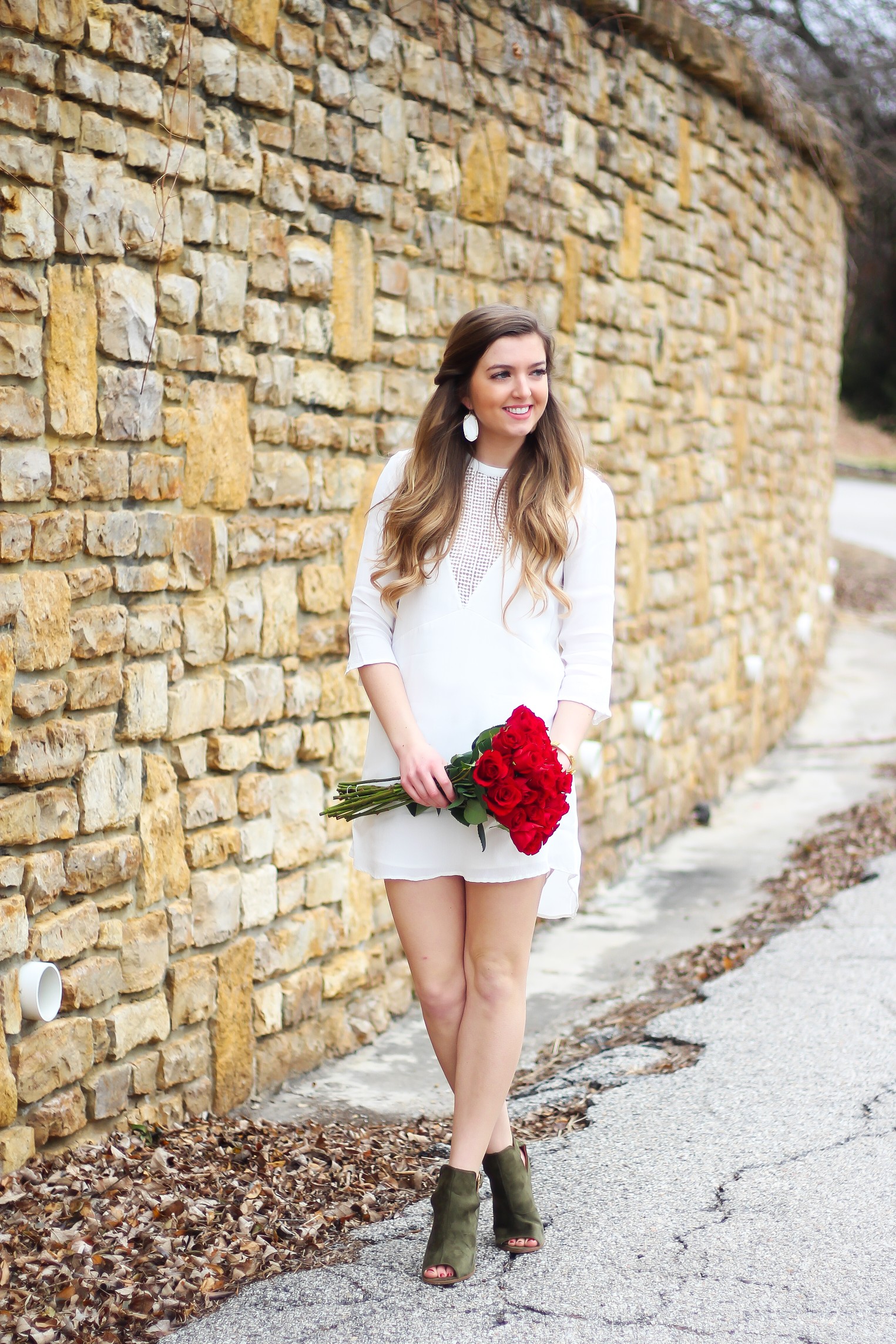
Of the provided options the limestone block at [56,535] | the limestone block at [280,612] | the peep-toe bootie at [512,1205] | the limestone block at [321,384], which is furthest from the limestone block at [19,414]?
the peep-toe bootie at [512,1205]

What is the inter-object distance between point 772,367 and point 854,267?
327cm

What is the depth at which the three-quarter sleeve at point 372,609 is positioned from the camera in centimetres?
264

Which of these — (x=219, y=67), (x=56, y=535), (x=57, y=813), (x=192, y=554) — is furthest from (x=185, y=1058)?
(x=219, y=67)

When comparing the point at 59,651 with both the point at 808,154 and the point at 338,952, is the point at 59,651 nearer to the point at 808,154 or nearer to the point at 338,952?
the point at 338,952

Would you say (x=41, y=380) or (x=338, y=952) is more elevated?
(x=41, y=380)

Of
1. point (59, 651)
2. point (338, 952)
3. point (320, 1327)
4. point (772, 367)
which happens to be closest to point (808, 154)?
point (772, 367)

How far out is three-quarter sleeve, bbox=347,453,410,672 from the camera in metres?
2.64

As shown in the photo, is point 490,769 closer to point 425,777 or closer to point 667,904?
point 425,777

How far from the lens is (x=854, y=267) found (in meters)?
10.8

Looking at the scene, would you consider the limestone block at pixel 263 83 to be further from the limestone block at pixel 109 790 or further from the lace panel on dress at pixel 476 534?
the limestone block at pixel 109 790

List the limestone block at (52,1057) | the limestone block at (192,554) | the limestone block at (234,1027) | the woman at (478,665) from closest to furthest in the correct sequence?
the woman at (478,665) < the limestone block at (52,1057) < the limestone block at (192,554) < the limestone block at (234,1027)

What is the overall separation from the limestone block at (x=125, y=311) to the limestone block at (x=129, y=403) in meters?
Answer: 0.04

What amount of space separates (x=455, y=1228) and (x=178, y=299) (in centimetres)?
221

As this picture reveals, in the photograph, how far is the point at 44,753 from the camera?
2.86 metres
